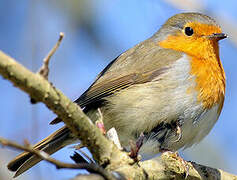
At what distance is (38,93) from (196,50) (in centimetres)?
242

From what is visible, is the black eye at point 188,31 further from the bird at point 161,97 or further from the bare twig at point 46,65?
the bare twig at point 46,65

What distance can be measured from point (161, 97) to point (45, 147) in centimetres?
115

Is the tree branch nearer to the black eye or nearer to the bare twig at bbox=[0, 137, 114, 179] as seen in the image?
the bare twig at bbox=[0, 137, 114, 179]

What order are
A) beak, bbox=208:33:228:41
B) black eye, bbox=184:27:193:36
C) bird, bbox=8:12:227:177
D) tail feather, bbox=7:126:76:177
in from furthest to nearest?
black eye, bbox=184:27:193:36 → beak, bbox=208:33:228:41 → bird, bbox=8:12:227:177 → tail feather, bbox=7:126:76:177

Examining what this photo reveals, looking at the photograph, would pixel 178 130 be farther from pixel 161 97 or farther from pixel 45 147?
pixel 45 147

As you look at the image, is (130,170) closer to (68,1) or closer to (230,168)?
(230,168)

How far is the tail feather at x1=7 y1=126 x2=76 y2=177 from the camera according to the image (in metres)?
3.27

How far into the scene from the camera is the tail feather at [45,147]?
3270 mm

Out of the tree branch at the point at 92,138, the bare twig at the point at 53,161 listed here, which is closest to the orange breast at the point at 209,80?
the tree branch at the point at 92,138

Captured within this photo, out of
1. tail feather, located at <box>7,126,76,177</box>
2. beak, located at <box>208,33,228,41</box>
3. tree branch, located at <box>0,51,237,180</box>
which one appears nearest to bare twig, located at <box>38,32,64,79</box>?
tree branch, located at <box>0,51,237,180</box>

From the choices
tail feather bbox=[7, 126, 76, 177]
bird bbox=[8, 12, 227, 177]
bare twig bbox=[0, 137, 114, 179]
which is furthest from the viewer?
bird bbox=[8, 12, 227, 177]

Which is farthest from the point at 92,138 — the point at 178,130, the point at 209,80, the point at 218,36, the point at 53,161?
the point at 218,36

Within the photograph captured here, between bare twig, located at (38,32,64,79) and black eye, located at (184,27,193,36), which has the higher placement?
bare twig, located at (38,32,64,79)

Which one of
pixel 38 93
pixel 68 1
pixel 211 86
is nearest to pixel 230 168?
pixel 211 86
